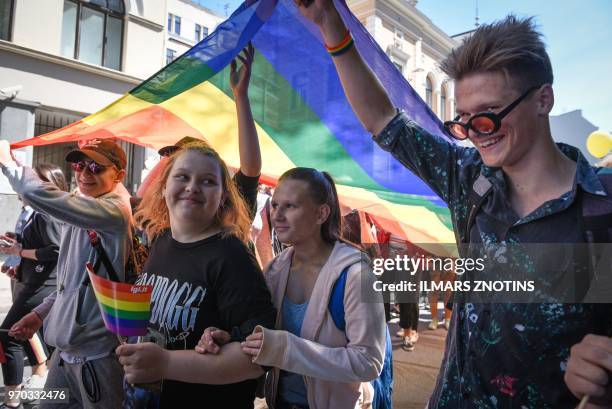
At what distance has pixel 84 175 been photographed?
2.35 m

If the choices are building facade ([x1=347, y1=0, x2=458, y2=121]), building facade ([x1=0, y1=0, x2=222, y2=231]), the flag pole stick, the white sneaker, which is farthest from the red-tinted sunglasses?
building facade ([x1=347, y1=0, x2=458, y2=121])

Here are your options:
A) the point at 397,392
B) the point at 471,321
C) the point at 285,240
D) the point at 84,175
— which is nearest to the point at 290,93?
the point at 285,240

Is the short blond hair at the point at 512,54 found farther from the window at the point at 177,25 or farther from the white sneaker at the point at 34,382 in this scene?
the window at the point at 177,25

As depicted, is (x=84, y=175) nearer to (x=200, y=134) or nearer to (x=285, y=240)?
(x=200, y=134)

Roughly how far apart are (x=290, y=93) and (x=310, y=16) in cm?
99

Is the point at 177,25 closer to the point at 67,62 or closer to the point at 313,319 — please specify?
the point at 67,62

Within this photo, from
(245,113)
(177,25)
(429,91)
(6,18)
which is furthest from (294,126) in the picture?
(177,25)

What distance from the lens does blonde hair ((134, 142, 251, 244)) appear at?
178cm

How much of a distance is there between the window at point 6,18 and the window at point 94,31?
118cm

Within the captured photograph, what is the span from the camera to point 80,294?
82.4 inches

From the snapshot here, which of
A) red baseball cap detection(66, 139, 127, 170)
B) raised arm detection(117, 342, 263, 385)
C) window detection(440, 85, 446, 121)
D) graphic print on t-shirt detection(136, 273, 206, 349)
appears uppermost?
window detection(440, 85, 446, 121)

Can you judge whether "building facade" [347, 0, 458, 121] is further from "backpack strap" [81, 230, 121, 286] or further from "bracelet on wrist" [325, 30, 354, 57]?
"bracelet on wrist" [325, 30, 354, 57]

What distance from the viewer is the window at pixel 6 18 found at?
32.7 ft

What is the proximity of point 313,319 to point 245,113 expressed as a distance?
3.46 ft
